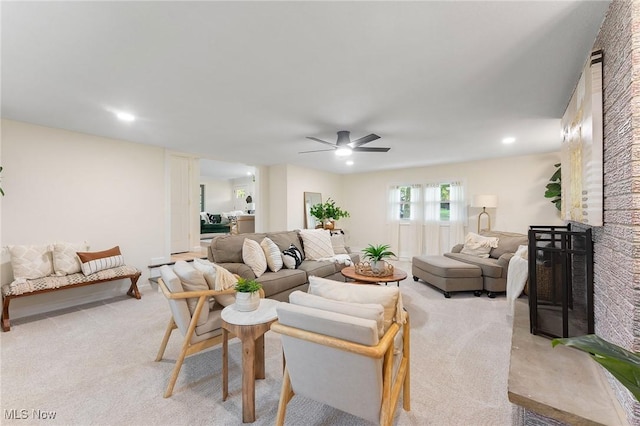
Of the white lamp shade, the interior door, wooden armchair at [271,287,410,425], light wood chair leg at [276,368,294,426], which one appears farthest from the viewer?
the interior door

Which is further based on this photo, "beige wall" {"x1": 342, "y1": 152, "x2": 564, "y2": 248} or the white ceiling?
"beige wall" {"x1": 342, "y1": 152, "x2": 564, "y2": 248}

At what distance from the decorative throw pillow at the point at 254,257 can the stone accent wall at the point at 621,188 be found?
299 cm

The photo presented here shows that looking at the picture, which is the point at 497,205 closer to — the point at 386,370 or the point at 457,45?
the point at 457,45

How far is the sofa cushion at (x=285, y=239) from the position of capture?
4.09 meters

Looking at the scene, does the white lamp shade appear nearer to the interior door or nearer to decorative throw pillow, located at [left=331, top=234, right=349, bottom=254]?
decorative throw pillow, located at [left=331, top=234, right=349, bottom=254]

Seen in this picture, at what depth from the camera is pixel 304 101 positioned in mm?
2625

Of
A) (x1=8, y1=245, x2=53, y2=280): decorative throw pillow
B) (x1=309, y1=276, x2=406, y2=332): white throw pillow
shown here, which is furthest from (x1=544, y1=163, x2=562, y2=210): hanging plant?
(x1=8, y1=245, x2=53, y2=280): decorative throw pillow

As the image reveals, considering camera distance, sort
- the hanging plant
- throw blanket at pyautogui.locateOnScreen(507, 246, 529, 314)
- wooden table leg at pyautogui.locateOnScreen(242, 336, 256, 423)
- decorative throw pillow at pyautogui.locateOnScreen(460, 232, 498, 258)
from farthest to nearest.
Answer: decorative throw pillow at pyautogui.locateOnScreen(460, 232, 498, 258), the hanging plant, throw blanket at pyautogui.locateOnScreen(507, 246, 529, 314), wooden table leg at pyautogui.locateOnScreen(242, 336, 256, 423)

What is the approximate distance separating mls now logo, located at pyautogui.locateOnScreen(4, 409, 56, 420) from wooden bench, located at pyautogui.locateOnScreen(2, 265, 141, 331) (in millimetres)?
1724

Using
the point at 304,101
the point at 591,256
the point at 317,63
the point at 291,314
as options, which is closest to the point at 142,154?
the point at 304,101

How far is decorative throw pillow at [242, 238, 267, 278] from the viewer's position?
11.1 feet

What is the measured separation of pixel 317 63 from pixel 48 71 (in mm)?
2061

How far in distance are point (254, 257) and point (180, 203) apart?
364 centimetres

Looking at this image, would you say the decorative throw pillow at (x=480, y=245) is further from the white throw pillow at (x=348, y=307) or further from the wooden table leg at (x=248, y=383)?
the wooden table leg at (x=248, y=383)
